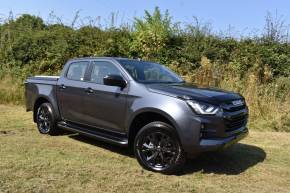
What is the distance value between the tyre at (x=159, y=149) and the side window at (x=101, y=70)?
1.35m

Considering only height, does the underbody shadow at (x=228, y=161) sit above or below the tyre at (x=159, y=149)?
below

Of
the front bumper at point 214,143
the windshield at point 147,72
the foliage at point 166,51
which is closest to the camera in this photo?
the front bumper at point 214,143

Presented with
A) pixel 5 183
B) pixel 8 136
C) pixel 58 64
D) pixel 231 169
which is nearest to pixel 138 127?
pixel 231 169

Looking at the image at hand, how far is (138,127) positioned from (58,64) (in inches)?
433

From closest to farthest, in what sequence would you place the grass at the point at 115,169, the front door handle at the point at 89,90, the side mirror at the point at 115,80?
the grass at the point at 115,169
the side mirror at the point at 115,80
the front door handle at the point at 89,90

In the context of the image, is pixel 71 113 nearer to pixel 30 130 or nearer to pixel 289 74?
pixel 30 130

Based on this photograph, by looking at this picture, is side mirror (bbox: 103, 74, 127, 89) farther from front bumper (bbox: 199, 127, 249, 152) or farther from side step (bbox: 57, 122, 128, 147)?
front bumper (bbox: 199, 127, 249, 152)

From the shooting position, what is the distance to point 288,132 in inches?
411

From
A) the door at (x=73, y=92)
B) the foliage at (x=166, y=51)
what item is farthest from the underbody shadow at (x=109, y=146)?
the foliage at (x=166, y=51)

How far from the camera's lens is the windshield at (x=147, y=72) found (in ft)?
23.6

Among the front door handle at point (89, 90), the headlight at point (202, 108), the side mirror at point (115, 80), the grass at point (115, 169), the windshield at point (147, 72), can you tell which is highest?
the windshield at point (147, 72)

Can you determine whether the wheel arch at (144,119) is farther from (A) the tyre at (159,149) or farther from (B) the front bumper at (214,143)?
(B) the front bumper at (214,143)

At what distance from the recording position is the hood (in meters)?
6.17

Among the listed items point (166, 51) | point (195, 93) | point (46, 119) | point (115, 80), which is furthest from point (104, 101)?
point (166, 51)
